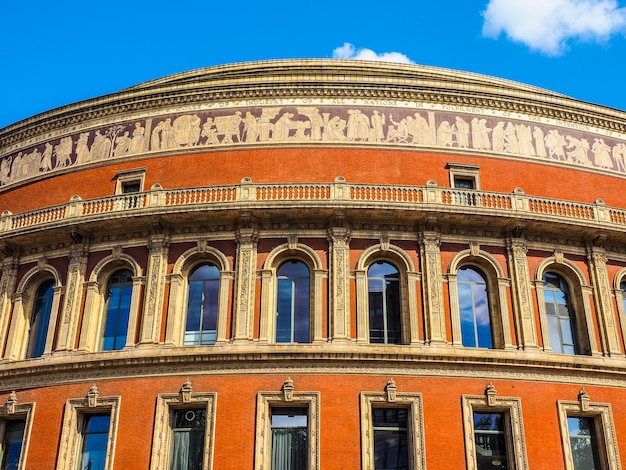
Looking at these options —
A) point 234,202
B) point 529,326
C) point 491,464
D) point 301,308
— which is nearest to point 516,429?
point 491,464

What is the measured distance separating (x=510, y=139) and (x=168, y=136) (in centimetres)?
1212

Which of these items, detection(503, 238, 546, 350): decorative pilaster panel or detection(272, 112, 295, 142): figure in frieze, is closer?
detection(503, 238, 546, 350): decorative pilaster panel

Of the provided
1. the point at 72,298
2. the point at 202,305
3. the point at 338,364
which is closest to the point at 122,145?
the point at 72,298

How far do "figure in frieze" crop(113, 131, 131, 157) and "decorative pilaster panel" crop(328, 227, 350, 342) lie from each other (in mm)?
8570

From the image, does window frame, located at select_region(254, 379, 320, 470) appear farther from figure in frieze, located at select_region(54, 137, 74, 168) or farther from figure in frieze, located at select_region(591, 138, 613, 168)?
figure in frieze, located at select_region(591, 138, 613, 168)

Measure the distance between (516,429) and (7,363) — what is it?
15.5m

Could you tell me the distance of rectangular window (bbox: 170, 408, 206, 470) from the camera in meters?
20.3

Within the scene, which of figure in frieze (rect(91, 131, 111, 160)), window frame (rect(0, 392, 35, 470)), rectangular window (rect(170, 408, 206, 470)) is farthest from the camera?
figure in frieze (rect(91, 131, 111, 160))

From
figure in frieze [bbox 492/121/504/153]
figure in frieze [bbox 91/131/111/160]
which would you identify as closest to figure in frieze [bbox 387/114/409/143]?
figure in frieze [bbox 492/121/504/153]

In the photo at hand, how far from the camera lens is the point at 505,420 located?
20781 mm

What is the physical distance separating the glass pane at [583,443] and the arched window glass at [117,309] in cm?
1362

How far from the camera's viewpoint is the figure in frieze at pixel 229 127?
83.0 feet

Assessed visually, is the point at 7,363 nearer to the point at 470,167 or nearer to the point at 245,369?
the point at 245,369

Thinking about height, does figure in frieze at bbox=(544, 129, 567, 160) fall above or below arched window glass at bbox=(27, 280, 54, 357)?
above
